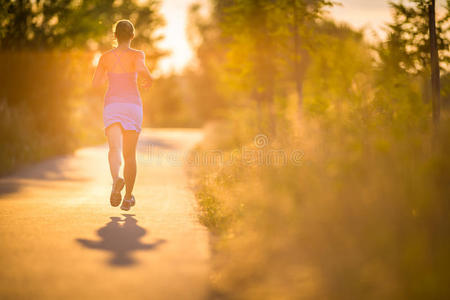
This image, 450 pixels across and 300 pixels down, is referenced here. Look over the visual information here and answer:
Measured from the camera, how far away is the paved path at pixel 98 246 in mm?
3631

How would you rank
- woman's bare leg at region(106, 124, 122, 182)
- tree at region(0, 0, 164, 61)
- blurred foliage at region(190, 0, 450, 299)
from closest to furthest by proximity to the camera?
blurred foliage at region(190, 0, 450, 299) < woman's bare leg at region(106, 124, 122, 182) < tree at region(0, 0, 164, 61)

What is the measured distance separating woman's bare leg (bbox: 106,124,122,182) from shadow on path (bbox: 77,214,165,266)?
3.00 ft

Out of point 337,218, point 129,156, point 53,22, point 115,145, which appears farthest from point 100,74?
point 53,22

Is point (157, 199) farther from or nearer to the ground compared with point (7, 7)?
nearer to the ground

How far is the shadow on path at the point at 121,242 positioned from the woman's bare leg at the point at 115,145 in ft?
3.00

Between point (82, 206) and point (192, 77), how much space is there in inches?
2600

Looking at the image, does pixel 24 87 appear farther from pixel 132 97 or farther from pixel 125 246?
pixel 125 246

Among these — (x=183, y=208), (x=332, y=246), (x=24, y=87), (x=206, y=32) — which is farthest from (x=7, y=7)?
(x=206, y=32)

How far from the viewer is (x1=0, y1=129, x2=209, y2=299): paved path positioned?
11.9 ft

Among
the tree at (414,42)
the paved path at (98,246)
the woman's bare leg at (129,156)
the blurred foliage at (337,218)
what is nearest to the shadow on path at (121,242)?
the paved path at (98,246)

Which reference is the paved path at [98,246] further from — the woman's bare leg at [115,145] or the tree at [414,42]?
the tree at [414,42]

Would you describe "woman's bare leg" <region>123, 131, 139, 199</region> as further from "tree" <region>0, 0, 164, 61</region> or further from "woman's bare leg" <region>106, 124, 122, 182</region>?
"tree" <region>0, 0, 164, 61</region>

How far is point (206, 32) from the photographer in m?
48.4

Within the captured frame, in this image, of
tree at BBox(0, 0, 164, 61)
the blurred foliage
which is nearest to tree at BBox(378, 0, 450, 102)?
the blurred foliage
